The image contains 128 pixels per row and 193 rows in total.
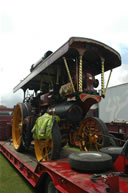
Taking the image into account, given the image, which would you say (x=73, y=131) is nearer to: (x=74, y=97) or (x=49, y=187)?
(x=74, y=97)

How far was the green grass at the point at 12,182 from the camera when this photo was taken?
329 cm

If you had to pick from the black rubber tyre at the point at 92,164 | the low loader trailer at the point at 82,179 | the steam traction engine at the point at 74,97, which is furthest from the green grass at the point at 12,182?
the black rubber tyre at the point at 92,164

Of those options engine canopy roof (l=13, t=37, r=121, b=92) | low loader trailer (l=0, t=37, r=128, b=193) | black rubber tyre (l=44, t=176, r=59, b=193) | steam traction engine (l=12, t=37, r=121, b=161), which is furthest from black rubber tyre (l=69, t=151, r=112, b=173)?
engine canopy roof (l=13, t=37, r=121, b=92)

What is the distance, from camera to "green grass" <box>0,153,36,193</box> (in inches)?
130

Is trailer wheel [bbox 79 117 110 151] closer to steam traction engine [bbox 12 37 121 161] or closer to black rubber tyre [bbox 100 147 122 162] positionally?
steam traction engine [bbox 12 37 121 161]

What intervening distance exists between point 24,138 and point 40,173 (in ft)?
8.17

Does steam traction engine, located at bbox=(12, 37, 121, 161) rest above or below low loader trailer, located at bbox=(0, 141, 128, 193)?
above

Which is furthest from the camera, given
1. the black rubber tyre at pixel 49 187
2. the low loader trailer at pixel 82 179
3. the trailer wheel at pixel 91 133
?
the trailer wheel at pixel 91 133

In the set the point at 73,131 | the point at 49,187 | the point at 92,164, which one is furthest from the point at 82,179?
the point at 73,131

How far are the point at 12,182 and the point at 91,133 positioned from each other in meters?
1.97

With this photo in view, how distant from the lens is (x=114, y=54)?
4301 mm

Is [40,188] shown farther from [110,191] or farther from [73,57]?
[73,57]

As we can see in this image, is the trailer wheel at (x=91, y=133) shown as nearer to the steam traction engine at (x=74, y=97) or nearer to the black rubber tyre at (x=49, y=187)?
the steam traction engine at (x=74, y=97)

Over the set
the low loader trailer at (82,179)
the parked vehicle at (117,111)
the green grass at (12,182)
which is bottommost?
the green grass at (12,182)
